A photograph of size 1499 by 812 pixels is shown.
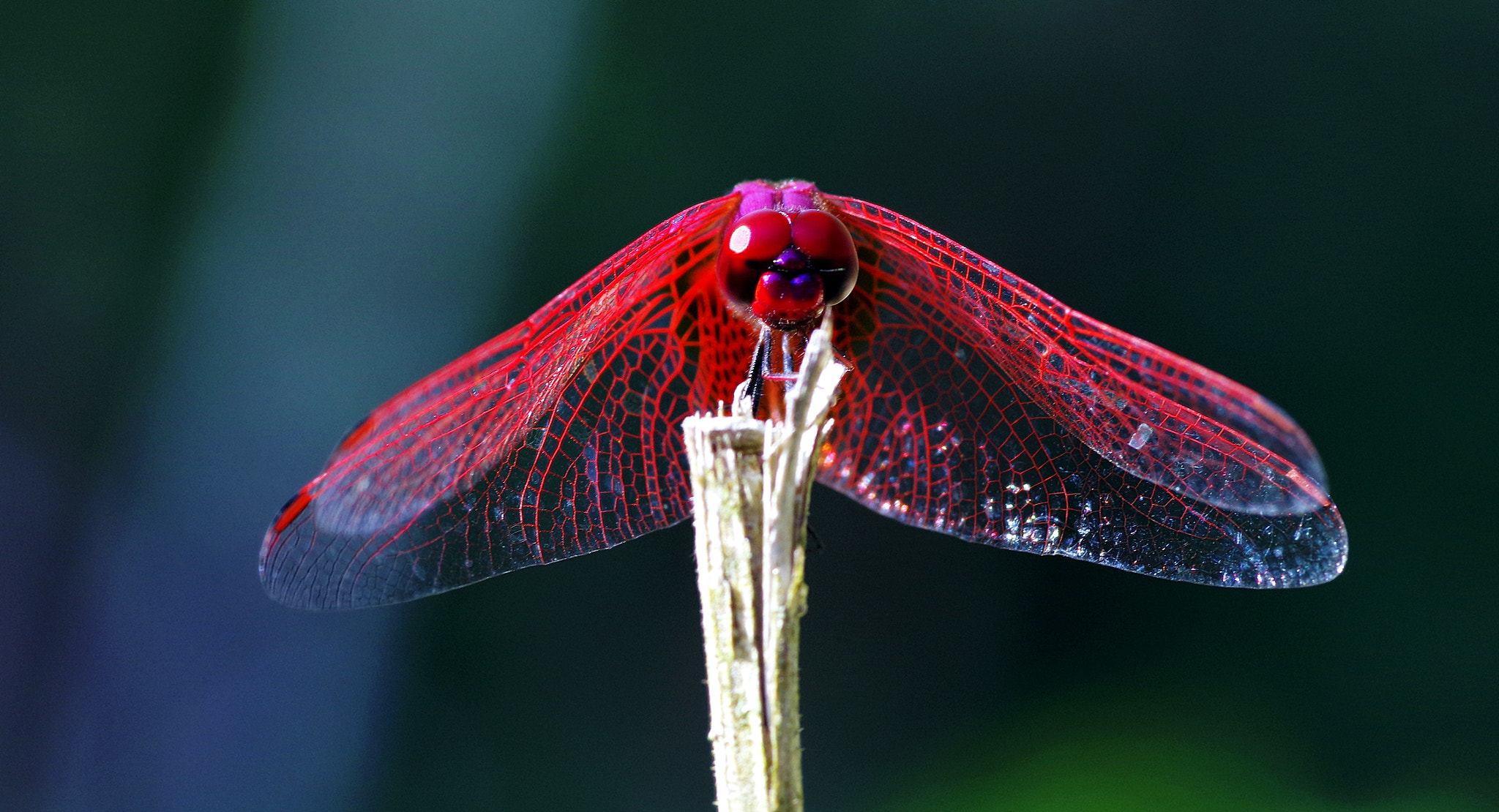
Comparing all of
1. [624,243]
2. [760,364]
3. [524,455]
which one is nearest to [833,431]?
[760,364]

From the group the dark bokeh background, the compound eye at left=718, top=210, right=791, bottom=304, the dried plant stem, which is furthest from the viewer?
the dark bokeh background

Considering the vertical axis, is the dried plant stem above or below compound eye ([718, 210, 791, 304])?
below

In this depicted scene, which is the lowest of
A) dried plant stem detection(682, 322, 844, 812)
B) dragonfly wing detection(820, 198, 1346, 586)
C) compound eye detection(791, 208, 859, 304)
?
dried plant stem detection(682, 322, 844, 812)

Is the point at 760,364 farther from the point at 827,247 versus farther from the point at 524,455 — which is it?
the point at 524,455

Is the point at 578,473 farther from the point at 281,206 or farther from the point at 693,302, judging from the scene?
the point at 281,206

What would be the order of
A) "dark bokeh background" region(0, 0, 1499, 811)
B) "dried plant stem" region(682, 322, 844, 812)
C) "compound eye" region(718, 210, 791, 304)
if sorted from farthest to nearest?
1. "dark bokeh background" region(0, 0, 1499, 811)
2. "compound eye" region(718, 210, 791, 304)
3. "dried plant stem" region(682, 322, 844, 812)

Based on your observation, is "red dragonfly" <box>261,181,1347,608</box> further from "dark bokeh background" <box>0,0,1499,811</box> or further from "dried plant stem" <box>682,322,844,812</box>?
"dark bokeh background" <box>0,0,1499,811</box>

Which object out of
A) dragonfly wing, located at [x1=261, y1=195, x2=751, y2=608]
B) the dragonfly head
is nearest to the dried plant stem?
the dragonfly head
